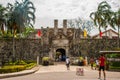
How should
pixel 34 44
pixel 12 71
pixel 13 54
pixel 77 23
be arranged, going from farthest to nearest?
pixel 77 23 → pixel 34 44 → pixel 13 54 → pixel 12 71

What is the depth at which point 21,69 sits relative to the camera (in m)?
27.7

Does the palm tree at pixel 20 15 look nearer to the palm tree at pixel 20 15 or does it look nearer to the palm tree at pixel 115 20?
the palm tree at pixel 20 15

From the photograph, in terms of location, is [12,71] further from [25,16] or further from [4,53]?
[4,53]

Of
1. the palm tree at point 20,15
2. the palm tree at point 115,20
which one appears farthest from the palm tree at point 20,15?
the palm tree at point 115,20

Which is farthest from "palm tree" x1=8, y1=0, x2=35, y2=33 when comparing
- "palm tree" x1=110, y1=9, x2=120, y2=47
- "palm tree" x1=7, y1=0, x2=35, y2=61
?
"palm tree" x1=110, y1=9, x2=120, y2=47

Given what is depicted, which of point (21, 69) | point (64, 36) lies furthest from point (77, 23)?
point (21, 69)

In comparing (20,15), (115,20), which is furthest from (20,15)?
(115,20)

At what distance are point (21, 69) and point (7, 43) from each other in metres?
25.0

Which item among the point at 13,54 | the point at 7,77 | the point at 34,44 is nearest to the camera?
the point at 7,77

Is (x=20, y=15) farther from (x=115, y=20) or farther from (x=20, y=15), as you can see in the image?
(x=115, y=20)

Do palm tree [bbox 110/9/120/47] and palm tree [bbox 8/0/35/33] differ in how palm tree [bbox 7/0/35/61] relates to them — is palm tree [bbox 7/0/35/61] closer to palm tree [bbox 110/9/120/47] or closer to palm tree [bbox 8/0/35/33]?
palm tree [bbox 8/0/35/33]

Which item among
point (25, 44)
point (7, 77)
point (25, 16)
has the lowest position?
point (7, 77)

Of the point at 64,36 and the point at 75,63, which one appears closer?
the point at 75,63

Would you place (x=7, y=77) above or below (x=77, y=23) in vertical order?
below
